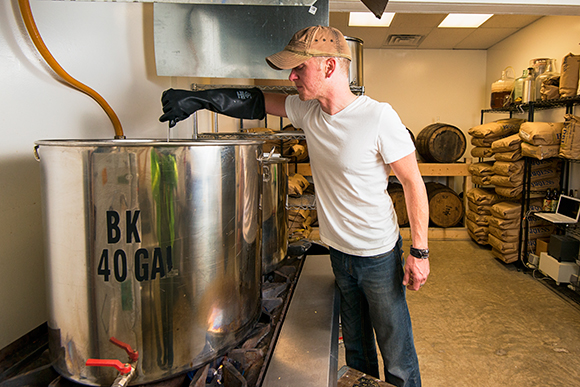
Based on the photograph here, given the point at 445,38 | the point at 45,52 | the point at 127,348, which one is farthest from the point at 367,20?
the point at 127,348

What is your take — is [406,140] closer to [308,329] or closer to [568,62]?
[308,329]

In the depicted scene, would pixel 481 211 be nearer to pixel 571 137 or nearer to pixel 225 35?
pixel 571 137

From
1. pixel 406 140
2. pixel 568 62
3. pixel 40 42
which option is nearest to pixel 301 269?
pixel 406 140

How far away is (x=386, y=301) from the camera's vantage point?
53.6 inches

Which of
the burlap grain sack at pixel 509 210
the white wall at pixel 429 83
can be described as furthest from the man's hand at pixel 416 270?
the white wall at pixel 429 83

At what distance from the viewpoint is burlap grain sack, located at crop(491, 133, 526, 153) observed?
4039 mm

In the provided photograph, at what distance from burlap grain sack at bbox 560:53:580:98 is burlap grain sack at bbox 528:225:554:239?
1451 mm

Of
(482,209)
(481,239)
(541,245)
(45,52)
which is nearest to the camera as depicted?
(45,52)

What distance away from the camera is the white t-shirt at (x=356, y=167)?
1229mm

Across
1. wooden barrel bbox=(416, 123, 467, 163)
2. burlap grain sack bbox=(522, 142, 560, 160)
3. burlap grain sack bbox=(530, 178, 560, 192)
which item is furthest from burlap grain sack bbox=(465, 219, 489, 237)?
burlap grain sack bbox=(522, 142, 560, 160)

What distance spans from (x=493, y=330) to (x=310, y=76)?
2665 millimetres

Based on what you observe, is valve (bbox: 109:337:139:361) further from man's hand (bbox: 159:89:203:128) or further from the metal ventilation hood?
the metal ventilation hood

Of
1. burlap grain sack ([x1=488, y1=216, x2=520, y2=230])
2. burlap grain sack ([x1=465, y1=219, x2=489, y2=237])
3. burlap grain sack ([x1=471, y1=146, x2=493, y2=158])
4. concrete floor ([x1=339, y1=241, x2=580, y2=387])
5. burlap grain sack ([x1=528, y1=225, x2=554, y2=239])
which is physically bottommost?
concrete floor ([x1=339, y1=241, x2=580, y2=387])

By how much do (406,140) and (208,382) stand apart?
3.07 ft
